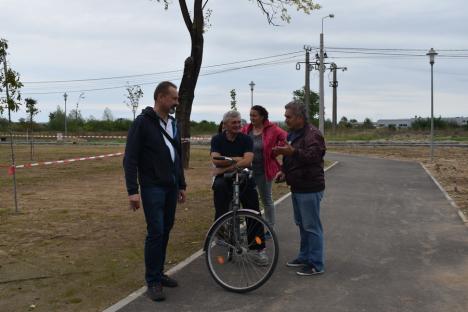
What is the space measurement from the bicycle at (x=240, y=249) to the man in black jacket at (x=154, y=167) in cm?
54

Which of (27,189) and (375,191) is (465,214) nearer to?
(375,191)

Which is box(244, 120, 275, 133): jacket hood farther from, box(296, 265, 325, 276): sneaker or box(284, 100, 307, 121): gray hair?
box(296, 265, 325, 276): sneaker

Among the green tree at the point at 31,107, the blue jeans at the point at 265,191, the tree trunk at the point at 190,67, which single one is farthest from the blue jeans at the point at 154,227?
the green tree at the point at 31,107

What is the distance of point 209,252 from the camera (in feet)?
16.5

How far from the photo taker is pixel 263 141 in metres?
6.38

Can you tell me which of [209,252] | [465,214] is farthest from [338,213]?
[209,252]

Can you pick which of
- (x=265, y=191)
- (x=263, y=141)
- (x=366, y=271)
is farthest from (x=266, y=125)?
(x=366, y=271)

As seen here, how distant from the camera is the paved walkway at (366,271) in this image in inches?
180

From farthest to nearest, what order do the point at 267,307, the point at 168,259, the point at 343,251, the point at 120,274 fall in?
the point at 343,251
the point at 168,259
the point at 120,274
the point at 267,307

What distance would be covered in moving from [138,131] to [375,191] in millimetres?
8790

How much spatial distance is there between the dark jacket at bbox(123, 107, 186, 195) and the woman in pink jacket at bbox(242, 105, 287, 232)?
179 cm

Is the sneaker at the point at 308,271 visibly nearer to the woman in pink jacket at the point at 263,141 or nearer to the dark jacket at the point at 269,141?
the woman in pink jacket at the point at 263,141

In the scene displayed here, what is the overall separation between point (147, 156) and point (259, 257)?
150 centimetres

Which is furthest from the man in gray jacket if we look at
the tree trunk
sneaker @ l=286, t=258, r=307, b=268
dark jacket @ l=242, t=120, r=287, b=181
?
the tree trunk
